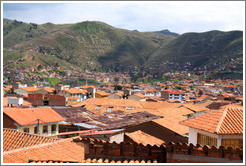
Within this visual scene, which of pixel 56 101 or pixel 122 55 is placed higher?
pixel 122 55

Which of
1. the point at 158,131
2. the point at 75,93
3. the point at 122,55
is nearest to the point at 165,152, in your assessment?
the point at 158,131

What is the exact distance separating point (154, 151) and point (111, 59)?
598 ft

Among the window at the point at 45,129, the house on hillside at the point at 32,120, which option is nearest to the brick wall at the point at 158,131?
the house on hillside at the point at 32,120

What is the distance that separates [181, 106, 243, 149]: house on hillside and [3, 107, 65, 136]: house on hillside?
12.4 meters

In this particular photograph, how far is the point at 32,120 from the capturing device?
1938 centimetres

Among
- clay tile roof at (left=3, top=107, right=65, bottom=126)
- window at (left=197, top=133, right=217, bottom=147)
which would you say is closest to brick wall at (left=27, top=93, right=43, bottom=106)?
clay tile roof at (left=3, top=107, right=65, bottom=126)

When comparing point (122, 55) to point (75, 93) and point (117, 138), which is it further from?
point (117, 138)

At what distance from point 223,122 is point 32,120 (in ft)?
46.1

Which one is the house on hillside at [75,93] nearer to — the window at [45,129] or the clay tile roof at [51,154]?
the window at [45,129]

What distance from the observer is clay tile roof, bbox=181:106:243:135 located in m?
8.62

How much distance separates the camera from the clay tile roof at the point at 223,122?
28.3 feet

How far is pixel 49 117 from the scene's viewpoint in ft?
68.3

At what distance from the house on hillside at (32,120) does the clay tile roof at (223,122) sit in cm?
1249

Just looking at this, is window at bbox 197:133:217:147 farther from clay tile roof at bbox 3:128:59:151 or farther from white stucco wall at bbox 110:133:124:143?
clay tile roof at bbox 3:128:59:151
